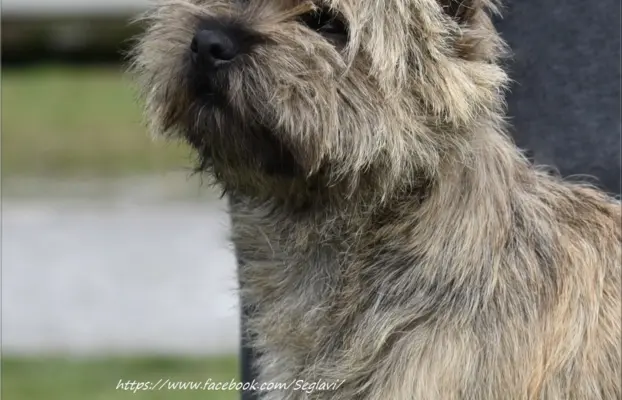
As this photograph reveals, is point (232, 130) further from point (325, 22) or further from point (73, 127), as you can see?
point (73, 127)

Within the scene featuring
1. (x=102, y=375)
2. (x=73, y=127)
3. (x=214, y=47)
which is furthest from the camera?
(x=73, y=127)

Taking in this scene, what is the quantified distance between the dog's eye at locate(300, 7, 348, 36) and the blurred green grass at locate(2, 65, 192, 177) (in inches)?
326

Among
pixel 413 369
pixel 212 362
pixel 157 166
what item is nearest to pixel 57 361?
pixel 212 362

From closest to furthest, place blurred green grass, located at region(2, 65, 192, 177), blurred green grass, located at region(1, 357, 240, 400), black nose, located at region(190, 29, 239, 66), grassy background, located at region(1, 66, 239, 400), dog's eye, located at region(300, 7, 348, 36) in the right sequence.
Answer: black nose, located at region(190, 29, 239, 66) < dog's eye, located at region(300, 7, 348, 36) < blurred green grass, located at region(1, 357, 240, 400) < grassy background, located at region(1, 66, 239, 400) < blurred green grass, located at region(2, 65, 192, 177)

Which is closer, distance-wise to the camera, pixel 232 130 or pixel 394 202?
pixel 232 130

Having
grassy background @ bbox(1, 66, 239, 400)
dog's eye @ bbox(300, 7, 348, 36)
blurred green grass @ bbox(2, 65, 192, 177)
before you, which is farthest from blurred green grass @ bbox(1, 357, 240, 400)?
blurred green grass @ bbox(2, 65, 192, 177)

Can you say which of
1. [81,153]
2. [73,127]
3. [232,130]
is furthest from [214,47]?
[73,127]

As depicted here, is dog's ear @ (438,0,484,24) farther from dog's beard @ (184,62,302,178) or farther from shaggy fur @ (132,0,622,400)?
dog's beard @ (184,62,302,178)

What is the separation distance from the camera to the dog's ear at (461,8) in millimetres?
3051

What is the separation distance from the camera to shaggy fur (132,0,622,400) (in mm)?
2924

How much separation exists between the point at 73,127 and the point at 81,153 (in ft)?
6.04

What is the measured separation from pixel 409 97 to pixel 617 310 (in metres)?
0.91

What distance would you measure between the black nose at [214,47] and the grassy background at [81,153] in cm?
61

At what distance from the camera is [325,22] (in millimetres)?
2986
